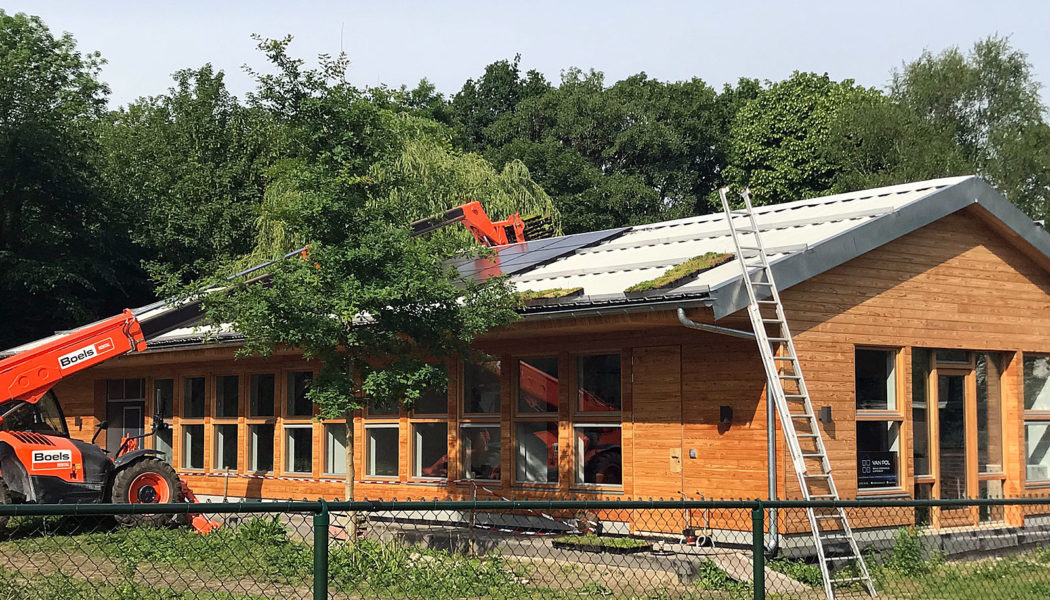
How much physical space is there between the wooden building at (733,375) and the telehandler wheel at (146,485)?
206 centimetres

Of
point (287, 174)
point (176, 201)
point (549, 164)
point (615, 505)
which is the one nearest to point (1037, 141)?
point (549, 164)

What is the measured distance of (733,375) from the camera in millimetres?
13703

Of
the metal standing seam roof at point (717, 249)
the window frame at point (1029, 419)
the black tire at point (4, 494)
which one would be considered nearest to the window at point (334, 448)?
the metal standing seam roof at point (717, 249)

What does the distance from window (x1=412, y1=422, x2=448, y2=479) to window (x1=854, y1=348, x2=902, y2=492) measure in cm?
588

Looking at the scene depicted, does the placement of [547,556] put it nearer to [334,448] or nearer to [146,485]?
[146,485]

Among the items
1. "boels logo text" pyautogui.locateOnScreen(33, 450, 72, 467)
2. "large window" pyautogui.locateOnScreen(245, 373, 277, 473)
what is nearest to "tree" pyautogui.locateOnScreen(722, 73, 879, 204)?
"large window" pyautogui.locateOnScreen(245, 373, 277, 473)

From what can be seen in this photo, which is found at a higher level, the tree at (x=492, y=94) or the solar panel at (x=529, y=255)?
the tree at (x=492, y=94)

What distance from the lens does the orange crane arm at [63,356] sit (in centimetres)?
1496

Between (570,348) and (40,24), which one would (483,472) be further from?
(40,24)

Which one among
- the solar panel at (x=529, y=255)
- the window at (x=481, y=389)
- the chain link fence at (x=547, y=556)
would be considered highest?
the solar panel at (x=529, y=255)

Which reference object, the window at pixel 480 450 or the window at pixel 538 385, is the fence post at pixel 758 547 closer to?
the window at pixel 538 385

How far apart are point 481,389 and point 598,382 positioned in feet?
6.89

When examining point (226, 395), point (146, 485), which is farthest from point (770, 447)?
point (226, 395)

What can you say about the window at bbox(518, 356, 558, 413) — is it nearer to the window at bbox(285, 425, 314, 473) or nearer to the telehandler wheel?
the window at bbox(285, 425, 314, 473)
